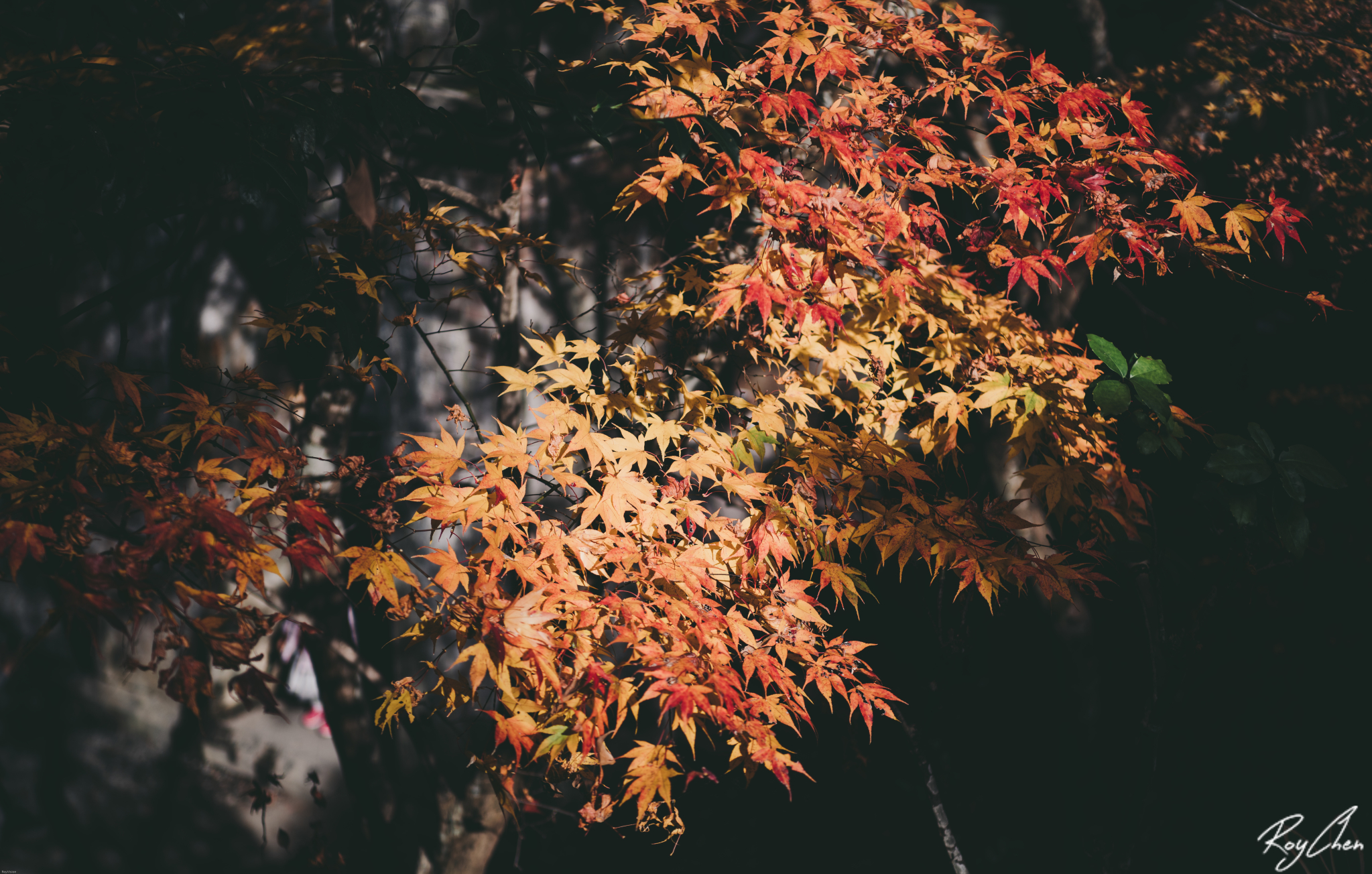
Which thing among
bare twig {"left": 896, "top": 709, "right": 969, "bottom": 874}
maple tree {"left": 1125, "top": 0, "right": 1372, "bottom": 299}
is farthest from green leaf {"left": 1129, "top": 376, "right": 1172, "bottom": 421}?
maple tree {"left": 1125, "top": 0, "right": 1372, "bottom": 299}

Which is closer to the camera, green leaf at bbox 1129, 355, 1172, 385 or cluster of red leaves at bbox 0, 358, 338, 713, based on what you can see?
cluster of red leaves at bbox 0, 358, 338, 713

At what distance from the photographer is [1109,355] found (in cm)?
249

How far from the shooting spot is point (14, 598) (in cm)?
565

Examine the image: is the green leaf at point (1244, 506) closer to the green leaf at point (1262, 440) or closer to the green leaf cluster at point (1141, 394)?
the green leaf at point (1262, 440)

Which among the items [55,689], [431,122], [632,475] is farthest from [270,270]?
[55,689]

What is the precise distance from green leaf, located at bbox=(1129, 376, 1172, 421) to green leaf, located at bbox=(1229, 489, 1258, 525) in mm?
371

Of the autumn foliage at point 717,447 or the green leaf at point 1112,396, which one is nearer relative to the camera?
the autumn foliage at point 717,447

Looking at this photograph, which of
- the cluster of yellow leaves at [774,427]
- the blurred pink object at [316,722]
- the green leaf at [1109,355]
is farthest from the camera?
the blurred pink object at [316,722]

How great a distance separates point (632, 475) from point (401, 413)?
390 centimetres

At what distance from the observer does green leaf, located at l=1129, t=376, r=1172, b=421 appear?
2.45 meters

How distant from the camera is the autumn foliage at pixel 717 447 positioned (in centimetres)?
197
